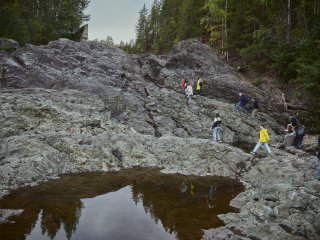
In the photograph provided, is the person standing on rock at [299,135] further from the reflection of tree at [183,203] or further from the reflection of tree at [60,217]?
the reflection of tree at [60,217]

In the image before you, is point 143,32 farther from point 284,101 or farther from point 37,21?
point 284,101

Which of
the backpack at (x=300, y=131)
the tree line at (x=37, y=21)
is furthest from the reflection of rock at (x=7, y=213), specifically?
the tree line at (x=37, y=21)

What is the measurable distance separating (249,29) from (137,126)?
26521mm

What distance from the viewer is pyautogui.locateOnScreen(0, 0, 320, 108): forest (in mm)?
32719

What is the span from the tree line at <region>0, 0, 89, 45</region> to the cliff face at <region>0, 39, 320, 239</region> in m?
6.28

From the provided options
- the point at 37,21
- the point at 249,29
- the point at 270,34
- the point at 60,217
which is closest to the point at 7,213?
the point at 60,217

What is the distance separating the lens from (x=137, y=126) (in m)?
25.2

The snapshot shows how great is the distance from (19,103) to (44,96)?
220cm

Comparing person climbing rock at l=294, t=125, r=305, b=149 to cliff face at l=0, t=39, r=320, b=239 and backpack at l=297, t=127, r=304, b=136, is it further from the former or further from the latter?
cliff face at l=0, t=39, r=320, b=239

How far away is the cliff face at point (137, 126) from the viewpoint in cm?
1421

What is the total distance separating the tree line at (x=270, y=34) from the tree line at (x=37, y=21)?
19.6 m

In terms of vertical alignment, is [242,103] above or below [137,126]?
above

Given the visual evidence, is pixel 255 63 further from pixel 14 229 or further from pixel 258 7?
pixel 14 229

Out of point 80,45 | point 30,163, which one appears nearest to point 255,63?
point 80,45
